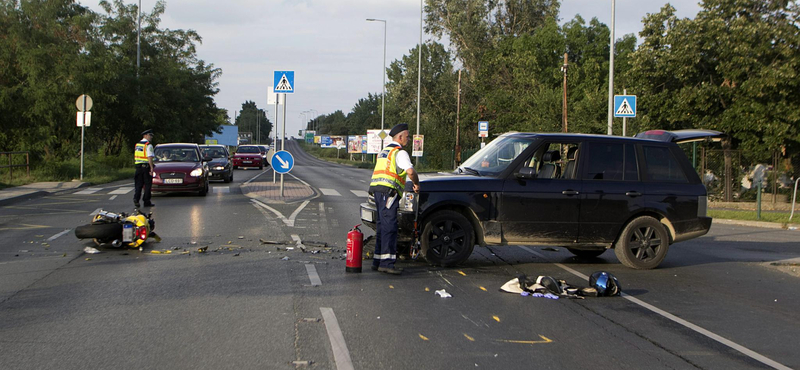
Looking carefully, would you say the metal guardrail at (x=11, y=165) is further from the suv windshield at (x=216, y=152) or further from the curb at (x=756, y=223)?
the curb at (x=756, y=223)

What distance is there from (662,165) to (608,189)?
967 mm

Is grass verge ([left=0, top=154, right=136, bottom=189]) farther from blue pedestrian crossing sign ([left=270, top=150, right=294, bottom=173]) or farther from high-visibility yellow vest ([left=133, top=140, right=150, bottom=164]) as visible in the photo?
blue pedestrian crossing sign ([left=270, top=150, right=294, bottom=173])

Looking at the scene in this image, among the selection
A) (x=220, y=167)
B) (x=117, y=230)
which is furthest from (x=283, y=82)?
(x=117, y=230)

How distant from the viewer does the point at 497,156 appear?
31.1 feet

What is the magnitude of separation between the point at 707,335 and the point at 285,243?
634 centimetres

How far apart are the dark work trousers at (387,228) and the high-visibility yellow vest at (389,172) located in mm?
117

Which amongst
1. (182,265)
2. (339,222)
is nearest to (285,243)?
(182,265)

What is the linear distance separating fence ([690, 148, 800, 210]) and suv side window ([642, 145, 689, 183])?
14.4 metres

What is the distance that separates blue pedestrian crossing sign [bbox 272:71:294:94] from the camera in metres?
19.2

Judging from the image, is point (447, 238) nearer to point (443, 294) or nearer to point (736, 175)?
point (443, 294)

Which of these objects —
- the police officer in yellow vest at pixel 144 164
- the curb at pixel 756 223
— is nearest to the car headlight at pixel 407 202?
the police officer in yellow vest at pixel 144 164

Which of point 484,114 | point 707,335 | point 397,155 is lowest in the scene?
point 707,335

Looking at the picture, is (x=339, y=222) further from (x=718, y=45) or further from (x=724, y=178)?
(x=718, y=45)

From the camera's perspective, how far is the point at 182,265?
867cm
